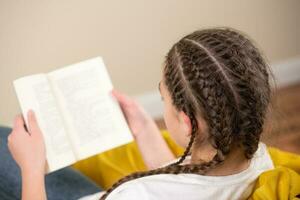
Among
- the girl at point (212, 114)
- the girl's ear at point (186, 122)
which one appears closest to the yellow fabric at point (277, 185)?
the girl at point (212, 114)

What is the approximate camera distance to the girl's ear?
742 millimetres

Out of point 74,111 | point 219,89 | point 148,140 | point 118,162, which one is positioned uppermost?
point 219,89

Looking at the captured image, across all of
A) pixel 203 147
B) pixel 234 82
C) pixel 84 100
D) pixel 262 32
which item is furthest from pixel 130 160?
pixel 262 32

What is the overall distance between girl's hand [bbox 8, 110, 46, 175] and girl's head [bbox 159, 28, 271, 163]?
1.12ft

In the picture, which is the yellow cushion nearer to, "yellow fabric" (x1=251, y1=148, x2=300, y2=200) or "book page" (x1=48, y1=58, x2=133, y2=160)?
"book page" (x1=48, y1=58, x2=133, y2=160)

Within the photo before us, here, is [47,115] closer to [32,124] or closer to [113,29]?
[32,124]

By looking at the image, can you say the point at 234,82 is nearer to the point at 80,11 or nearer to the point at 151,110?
the point at 80,11

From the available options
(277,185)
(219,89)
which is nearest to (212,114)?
(219,89)

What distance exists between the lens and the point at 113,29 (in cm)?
194

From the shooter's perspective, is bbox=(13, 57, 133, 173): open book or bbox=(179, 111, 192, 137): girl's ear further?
bbox=(13, 57, 133, 173): open book

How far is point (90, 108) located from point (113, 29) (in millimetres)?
957

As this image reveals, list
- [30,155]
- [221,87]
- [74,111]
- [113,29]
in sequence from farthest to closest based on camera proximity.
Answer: [113,29]
[74,111]
[30,155]
[221,87]

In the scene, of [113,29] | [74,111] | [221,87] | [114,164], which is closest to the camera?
[221,87]

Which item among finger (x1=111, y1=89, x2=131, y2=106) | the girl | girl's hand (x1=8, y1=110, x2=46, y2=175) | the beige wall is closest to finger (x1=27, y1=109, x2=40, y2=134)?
girl's hand (x1=8, y1=110, x2=46, y2=175)
